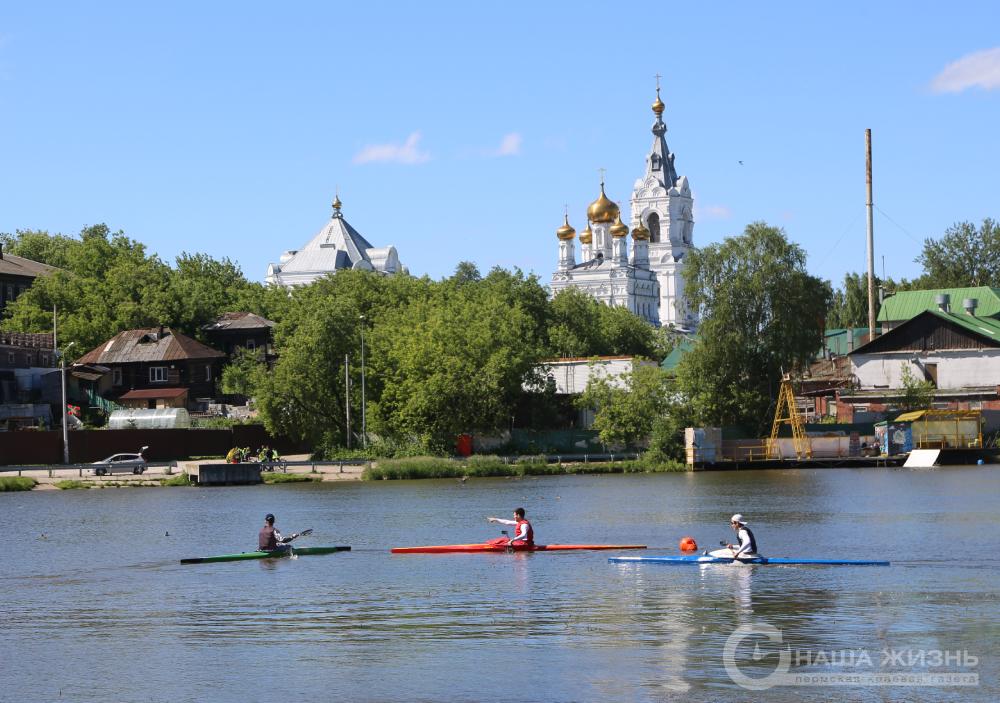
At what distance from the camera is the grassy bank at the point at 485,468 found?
82.1m

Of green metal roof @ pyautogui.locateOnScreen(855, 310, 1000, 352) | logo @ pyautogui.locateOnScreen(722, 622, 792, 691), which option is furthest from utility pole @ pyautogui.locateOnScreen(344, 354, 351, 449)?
logo @ pyautogui.locateOnScreen(722, 622, 792, 691)

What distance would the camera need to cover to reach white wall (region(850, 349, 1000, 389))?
97.2 m

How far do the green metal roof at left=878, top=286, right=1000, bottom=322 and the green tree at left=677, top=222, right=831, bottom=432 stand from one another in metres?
25.4

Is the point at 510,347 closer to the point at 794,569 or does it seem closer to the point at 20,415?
the point at 20,415

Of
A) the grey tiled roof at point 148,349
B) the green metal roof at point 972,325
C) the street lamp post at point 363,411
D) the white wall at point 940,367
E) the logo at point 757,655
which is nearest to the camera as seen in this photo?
the logo at point 757,655

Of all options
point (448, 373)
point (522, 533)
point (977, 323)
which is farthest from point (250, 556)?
point (977, 323)

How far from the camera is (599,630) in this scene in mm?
28641

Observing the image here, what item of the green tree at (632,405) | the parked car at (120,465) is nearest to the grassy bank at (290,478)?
the parked car at (120,465)

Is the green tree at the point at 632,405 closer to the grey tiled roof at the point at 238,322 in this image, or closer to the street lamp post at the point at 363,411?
the street lamp post at the point at 363,411

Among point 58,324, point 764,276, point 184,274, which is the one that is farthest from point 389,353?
point 184,274

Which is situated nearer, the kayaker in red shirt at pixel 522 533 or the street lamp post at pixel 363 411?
the kayaker in red shirt at pixel 522 533

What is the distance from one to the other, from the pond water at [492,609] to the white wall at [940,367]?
4148cm

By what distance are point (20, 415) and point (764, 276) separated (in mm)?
49389

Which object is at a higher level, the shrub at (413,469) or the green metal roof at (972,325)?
the green metal roof at (972,325)
